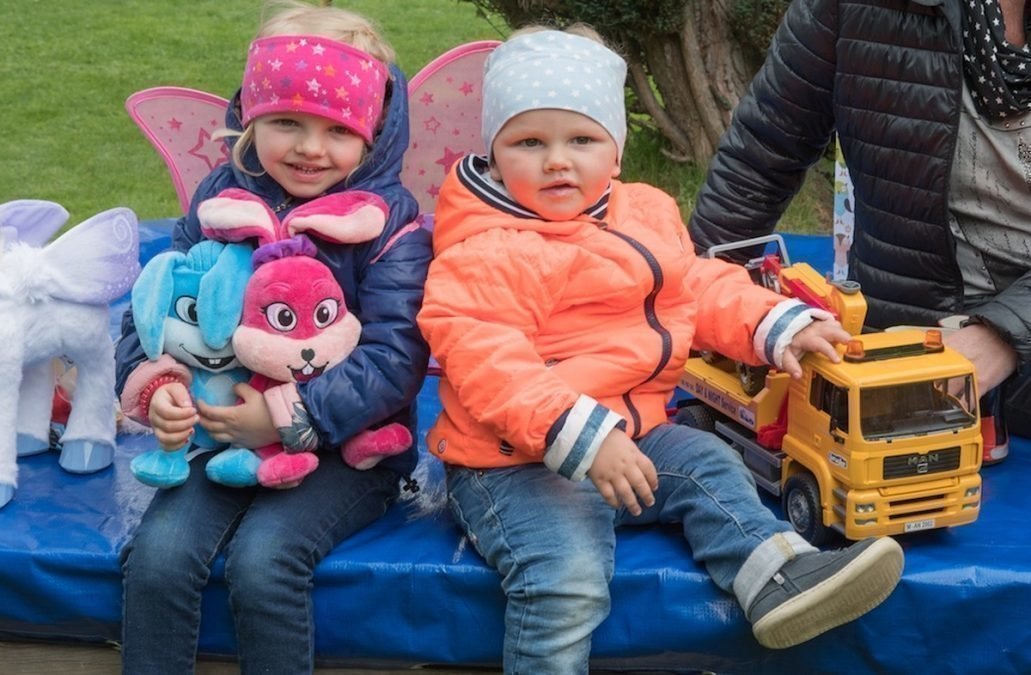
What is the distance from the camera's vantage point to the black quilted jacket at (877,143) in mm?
2316

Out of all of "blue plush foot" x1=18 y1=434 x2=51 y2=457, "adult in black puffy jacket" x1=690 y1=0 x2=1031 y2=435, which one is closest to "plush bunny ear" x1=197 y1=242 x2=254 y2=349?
"blue plush foot" x1=18 y1=434 x2=51 y2=457

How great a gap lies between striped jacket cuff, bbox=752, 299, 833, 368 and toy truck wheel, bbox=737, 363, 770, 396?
0.46 feet

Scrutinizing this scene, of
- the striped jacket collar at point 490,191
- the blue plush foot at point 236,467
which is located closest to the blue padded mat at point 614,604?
the blue plush foot at point 236,467

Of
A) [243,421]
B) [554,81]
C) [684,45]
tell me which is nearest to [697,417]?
[554,81]

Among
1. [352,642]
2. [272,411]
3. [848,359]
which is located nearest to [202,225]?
[272,411]

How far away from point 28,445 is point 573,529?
116 cm

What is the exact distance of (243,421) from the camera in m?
2.04

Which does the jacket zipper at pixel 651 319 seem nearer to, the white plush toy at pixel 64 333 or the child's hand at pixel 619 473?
the child's hand at pixel 619 473

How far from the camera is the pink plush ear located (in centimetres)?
207

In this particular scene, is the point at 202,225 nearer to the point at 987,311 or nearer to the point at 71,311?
the point at 71,311

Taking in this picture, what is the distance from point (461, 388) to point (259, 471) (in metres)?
0.35

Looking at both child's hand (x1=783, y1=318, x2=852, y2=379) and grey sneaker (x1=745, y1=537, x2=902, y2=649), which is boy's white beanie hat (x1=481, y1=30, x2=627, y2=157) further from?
grey sneaker (x1=745, y1=537, x2=902, y2=649)

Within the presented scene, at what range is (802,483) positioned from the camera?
82.7 inches

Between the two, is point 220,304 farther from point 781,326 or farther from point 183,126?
point 183,126
